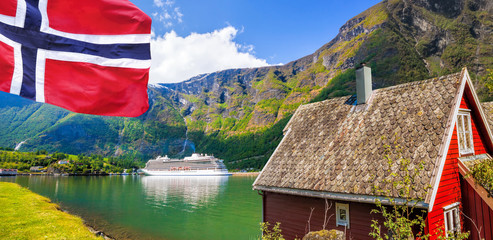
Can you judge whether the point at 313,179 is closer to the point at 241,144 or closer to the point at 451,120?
the point at 451,120

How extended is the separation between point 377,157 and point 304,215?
333cm

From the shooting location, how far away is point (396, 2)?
17700 centimetres

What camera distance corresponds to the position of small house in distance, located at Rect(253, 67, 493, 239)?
24.9ft

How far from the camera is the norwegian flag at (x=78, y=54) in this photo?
3.33 m

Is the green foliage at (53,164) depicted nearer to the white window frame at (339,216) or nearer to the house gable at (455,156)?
the white window frame at (339,216)

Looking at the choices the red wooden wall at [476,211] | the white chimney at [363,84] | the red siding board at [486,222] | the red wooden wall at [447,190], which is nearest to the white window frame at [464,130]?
the red wooden wall at [447,190]

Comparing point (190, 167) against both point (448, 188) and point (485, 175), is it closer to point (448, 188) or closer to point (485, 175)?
point (448, 188)

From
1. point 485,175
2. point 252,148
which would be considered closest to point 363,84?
point 485,175

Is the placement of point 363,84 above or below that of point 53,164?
above

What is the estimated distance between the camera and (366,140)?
9.20 meters

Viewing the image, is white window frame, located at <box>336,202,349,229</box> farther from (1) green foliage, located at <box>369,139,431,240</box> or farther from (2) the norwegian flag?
(2) the norwegian flag

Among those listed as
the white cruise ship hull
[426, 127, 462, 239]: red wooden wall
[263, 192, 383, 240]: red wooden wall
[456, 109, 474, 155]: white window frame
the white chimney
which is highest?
the white chimney

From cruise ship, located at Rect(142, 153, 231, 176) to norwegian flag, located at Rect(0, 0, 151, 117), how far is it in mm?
105621

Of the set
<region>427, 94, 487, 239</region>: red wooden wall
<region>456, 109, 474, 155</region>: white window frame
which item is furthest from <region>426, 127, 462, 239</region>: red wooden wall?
<region>456, 109, 474, 155</region>: white window frame
